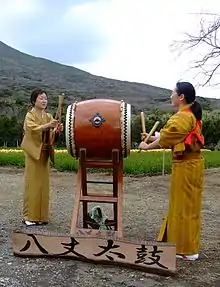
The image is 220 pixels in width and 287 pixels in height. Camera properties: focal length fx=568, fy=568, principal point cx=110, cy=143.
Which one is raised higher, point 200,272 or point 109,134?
point 109,134

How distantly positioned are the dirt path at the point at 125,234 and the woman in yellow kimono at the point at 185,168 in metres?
0.24

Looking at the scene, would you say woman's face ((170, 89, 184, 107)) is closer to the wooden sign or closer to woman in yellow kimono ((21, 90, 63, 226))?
the wooden sign

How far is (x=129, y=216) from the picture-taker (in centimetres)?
702

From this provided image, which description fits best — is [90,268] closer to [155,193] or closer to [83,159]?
[83,159]

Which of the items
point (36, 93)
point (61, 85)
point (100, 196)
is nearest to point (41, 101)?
point (36, 93)

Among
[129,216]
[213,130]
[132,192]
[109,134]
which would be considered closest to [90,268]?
[109,134]

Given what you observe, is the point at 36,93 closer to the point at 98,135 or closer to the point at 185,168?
the point at 98,135

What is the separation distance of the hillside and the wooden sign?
2347 centimetres

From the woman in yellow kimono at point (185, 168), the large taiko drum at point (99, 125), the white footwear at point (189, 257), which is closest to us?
the woman in yellow kimono at point (185, 168)

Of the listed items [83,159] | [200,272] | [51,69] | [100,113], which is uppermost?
[51,69]

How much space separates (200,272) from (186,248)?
334mm

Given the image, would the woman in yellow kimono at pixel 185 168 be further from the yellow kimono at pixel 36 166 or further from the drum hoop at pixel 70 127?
the yellow kimono at pixel 36 166

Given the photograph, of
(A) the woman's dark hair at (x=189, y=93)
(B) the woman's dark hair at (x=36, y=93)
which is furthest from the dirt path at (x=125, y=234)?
(B) the woman's dark hair at (x=36, y=93)

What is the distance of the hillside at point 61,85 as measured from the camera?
128ft
